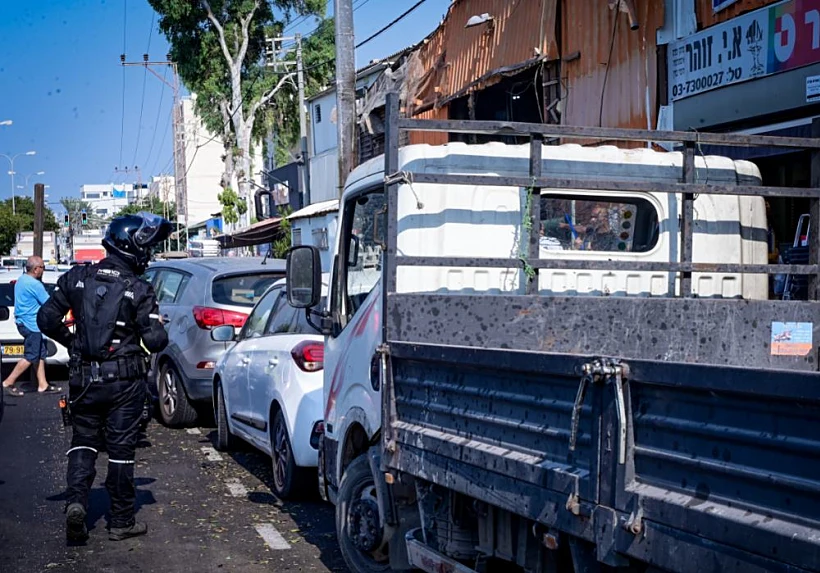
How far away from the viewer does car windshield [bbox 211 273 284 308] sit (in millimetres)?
10641

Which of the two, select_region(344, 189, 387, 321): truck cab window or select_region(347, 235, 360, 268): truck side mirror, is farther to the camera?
select_region(347, 235, 360, 268): truck side mirror

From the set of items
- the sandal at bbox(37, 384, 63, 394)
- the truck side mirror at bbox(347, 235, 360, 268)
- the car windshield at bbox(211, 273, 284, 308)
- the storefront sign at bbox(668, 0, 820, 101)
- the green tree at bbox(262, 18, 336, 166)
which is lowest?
the sandal at bbox(37, 384, 63, 394)

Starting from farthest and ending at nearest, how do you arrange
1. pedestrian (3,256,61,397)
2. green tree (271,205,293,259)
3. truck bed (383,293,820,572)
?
green tree (271,205,293,259)
pedestrian (3,256,61,397)
truck bed (383,293,820,572)

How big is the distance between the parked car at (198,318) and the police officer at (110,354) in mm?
3831

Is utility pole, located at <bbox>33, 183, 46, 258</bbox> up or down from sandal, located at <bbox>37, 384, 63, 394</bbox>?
up

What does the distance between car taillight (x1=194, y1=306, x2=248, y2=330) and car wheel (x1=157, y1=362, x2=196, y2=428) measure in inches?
29.7

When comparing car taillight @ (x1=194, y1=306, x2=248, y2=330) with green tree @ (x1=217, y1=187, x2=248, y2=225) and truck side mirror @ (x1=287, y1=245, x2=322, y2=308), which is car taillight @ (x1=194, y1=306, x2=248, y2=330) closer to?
truck side mirror @ (x1=287, y1=245, x2=322, y2=308)

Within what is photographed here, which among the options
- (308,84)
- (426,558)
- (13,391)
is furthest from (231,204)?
(426,558)

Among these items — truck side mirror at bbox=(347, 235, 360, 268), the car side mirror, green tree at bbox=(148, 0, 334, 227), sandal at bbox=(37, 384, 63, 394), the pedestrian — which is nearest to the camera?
truck side mirror at bbox=(347, 235, 360, 268)

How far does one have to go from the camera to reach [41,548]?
6277 mm

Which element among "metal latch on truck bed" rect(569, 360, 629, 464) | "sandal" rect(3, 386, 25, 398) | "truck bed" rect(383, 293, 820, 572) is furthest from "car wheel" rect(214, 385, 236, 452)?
"metal latch on truck bed" rect(569, 360, 629, 464)

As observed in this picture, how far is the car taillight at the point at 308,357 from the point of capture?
740 centimetres

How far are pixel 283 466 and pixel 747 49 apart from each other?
6871 millimetres

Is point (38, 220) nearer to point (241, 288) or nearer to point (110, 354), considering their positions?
point (241, 288)
